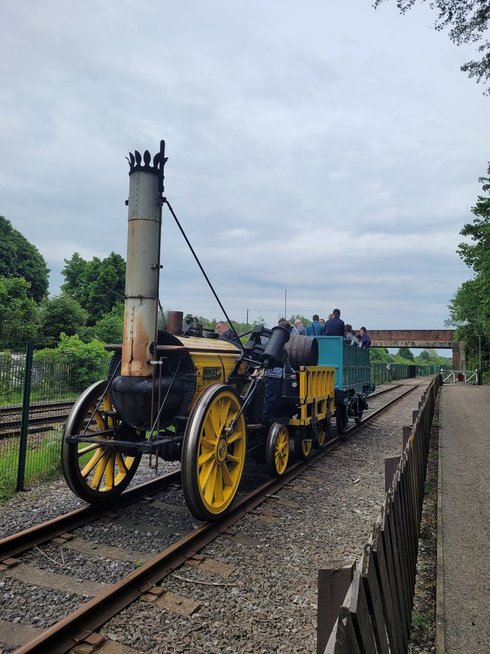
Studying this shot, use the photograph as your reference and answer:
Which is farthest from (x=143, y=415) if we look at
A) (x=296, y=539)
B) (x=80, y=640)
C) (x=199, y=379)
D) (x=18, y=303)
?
(x=18, y=303)

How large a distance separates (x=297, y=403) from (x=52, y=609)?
15.8 feet

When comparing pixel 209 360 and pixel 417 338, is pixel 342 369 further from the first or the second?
pixel 417 338

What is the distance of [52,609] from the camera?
11.4 ft

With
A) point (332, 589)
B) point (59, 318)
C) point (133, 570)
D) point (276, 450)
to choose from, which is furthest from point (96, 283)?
point (332, 589)

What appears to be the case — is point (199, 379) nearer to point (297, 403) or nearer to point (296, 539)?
point (296, 539)

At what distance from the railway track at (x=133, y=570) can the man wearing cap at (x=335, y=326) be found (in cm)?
488

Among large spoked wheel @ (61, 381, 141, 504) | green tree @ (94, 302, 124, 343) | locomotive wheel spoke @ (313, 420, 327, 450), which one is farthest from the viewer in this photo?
green tree @ (94, 302, 124, 343)

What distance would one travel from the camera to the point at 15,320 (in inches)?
1264

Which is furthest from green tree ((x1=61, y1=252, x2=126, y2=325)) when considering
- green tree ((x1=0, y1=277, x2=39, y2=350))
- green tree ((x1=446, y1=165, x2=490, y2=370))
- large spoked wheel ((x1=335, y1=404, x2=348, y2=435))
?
large spoked wheel ((x1=335, y1=404, x2=348, y2=435))

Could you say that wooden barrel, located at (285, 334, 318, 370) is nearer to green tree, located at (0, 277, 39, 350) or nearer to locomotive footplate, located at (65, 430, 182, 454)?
locomotive footplate, located at (65, 430, 182, 454)

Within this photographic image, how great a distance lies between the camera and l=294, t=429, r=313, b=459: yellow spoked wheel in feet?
26.3

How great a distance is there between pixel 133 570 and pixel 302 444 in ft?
14.7

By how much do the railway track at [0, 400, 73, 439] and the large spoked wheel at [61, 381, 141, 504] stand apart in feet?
4.46

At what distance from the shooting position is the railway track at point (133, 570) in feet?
10.1
